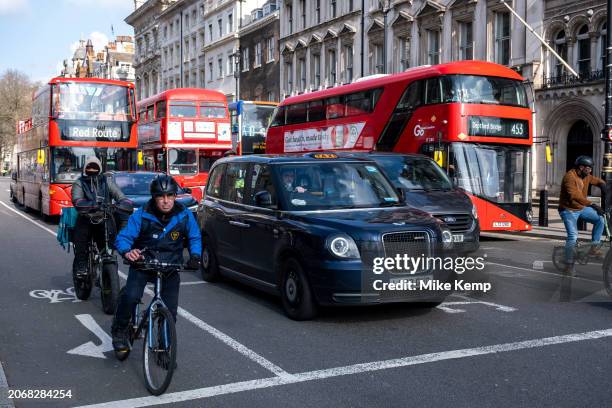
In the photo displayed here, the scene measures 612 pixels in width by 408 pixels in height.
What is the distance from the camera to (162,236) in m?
5.58

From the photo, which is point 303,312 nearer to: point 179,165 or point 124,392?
point 124,392

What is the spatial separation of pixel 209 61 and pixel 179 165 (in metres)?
35.8

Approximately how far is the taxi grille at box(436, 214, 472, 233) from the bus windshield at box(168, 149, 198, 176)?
16041 millimetres

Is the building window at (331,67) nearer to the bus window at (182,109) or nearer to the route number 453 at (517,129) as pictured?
the bus window at (182,109)

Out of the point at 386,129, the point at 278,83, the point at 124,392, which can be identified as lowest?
the point at 124,392

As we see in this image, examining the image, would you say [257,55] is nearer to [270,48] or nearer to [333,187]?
[270,48]

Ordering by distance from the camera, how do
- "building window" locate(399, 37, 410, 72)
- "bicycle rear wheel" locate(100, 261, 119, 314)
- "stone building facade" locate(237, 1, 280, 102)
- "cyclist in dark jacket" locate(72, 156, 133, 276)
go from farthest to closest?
1. "stone building facade" locate(237, 1, 280, 102)
2. "building window" locate(399, 37, 410, 72)
3. "cyclist in dark jacket" locate(72, 156, 133, 276)
4. "bicycle rear wheel" locate(100, 261, 119, 314)

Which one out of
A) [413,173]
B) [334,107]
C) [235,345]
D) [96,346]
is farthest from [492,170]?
[96,346]

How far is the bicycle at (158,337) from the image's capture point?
16.8 feet

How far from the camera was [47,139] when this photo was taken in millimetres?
21344

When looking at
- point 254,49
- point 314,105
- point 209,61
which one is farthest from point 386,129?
point 209,61

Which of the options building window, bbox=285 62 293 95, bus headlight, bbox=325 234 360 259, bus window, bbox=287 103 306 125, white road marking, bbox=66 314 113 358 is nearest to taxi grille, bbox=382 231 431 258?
bus headlight, bbox=325 234 360 259

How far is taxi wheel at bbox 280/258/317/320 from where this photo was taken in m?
7.41

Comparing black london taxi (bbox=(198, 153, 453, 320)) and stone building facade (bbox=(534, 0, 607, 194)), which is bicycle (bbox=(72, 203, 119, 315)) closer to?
black london taxi (bbox=(198, 153, 453, 320))
